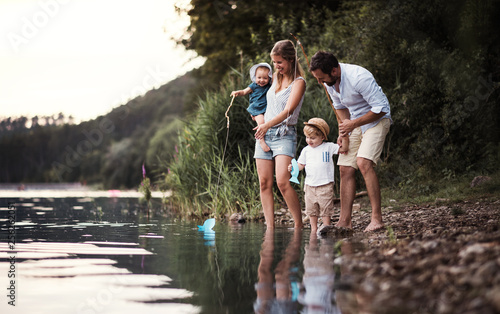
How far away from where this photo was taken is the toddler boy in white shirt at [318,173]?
6828mm

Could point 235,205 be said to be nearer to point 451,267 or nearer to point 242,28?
point 451,267

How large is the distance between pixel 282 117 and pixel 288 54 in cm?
68

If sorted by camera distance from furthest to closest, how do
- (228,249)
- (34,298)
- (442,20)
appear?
1. (442,20)
2. (228,249)
3. (34,298)

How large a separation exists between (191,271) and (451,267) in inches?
68.7

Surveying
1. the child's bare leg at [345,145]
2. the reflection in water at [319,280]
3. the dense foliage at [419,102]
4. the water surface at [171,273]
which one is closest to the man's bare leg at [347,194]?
the child's bare leg at [345,145]

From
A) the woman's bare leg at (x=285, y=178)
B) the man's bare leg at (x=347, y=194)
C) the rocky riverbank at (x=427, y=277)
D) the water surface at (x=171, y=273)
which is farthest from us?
the woman's bare leg at (x=285, y=178)

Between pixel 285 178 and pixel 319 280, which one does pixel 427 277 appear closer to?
pixel 319 280

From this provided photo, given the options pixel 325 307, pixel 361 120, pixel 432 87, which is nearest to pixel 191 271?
pixel 325 307

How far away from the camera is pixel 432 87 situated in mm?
12156

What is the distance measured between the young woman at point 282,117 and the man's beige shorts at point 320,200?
Answer: 249mm

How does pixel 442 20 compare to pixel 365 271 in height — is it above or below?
above

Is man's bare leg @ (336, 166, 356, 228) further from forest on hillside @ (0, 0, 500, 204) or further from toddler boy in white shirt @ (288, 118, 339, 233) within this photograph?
forest on hillside @ (0, 0, 500, 204)

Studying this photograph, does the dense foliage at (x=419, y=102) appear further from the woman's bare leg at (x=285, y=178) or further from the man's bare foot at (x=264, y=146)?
the man's bare foot at (x=264, y=146)

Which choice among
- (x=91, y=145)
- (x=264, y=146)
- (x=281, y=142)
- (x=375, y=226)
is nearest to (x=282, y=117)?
(x=281, y=142)
